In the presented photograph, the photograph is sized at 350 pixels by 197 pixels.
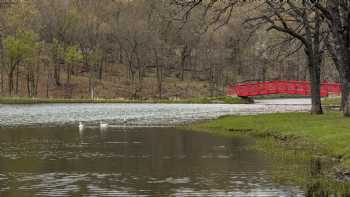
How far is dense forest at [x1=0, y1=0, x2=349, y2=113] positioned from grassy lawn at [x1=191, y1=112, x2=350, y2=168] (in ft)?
212

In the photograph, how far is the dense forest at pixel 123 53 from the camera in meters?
115

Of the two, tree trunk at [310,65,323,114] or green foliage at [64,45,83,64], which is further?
green foliage at [64,45,83,64]

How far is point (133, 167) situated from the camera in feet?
87.1

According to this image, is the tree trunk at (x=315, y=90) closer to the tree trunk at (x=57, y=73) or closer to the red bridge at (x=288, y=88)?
the red bridge at (x=288, y=88)

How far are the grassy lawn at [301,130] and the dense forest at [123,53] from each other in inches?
2542

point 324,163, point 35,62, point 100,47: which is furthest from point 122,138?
point 100,47

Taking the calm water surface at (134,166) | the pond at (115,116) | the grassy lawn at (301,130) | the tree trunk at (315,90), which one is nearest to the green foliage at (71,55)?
the pond at (115,116)

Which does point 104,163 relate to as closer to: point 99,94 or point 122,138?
point 122,138

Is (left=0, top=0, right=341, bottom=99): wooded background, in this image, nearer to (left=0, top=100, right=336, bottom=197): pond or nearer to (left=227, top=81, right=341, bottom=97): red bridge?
(left=227, top=81, right=341, bottom=97): red bridge

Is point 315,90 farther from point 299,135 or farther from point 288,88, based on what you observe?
point 288,88

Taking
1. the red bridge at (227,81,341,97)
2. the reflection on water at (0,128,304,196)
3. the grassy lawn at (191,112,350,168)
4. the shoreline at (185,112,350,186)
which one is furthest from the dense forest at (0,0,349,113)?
the reflection on water at (0,128,304,196)

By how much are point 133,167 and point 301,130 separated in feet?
44.8

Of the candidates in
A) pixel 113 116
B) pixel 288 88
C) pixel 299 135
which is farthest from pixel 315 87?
pixel 288 88

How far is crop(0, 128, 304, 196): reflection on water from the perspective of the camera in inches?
834
